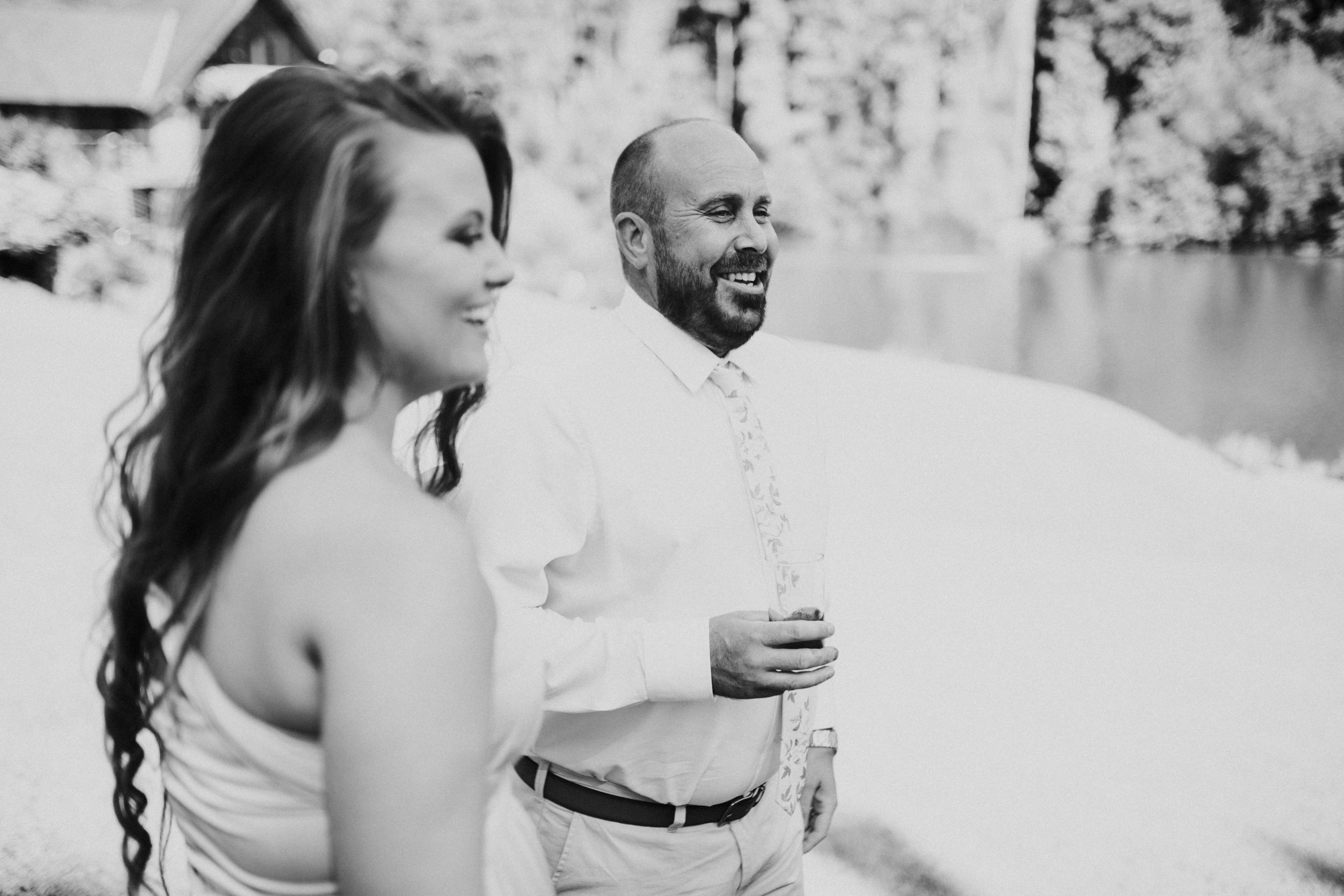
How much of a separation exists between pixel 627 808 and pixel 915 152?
1630 cm

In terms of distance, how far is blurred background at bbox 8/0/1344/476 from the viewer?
10.3 metres

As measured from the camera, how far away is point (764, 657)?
61.1 inches

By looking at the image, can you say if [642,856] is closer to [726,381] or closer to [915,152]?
[726,381]

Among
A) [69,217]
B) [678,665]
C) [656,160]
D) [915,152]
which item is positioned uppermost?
[915,152]

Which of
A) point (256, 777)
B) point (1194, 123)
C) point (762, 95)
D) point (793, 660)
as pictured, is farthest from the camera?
point (762, 95)

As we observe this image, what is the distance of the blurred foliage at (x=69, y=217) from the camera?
14.3 meters

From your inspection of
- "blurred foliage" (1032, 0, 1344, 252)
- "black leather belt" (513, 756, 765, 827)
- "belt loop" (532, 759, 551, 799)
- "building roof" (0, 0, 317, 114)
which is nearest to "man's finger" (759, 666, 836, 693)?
"black leather belt" (513, 756, 765, 827)

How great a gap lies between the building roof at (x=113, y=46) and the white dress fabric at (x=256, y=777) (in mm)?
23415

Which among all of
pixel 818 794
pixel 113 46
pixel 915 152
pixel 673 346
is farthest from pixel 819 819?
pixel 113 46

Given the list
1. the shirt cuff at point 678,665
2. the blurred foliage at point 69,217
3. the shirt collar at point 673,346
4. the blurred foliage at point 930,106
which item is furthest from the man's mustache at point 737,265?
the blurred foliage at point 69,217

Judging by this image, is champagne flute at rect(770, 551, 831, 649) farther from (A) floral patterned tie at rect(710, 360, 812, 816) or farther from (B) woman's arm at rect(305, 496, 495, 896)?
(B) woman's arm at rect(305, 496, 495, 896)

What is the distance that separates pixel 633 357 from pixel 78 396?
9476 mm

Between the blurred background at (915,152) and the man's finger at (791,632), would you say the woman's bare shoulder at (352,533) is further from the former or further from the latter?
the blurred background at (915,152)

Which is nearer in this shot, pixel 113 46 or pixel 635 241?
pixel 635 241
